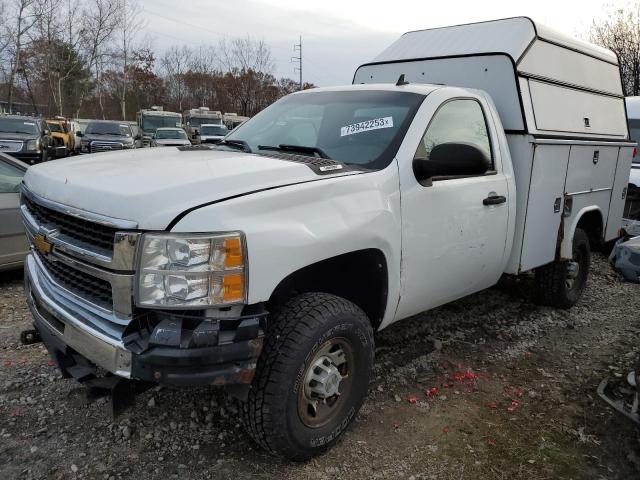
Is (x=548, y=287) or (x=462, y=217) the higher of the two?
(x=462, y=217)

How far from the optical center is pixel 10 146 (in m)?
13.6

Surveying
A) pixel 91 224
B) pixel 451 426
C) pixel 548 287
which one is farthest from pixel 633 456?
pixel 91 224

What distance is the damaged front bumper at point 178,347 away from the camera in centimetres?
219

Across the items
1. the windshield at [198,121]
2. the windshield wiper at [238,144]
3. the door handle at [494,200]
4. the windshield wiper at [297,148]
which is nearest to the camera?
the windshield wiper at [297,148]

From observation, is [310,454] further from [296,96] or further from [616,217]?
[616,217]

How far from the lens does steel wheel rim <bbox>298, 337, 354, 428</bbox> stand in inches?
105

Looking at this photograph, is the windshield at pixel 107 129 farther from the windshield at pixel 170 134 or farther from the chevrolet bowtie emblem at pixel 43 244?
the chevrolet bowtie emblem at pixel 43 244

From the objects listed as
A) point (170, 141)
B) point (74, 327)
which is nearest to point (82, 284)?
point (74, 327)

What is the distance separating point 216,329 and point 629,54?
31.3 meters

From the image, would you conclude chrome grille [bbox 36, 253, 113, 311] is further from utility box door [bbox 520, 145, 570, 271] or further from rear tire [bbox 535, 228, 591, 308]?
rear tire [bbox 535, 228, 591, 308]

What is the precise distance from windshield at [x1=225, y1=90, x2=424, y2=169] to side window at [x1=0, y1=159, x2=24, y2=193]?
108 inches

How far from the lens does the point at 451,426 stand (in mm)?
3180

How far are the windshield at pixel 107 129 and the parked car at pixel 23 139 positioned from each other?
4961mm

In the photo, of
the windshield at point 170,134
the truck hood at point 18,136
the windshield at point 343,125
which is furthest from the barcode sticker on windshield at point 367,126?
the windshield at point 170,134
